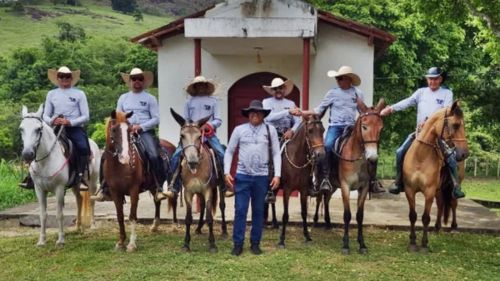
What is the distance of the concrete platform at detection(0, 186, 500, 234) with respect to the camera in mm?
10234

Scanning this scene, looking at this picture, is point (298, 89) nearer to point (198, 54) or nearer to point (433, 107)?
point (198, 54)

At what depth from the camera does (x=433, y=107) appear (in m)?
8.84

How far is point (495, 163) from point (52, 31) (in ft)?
206

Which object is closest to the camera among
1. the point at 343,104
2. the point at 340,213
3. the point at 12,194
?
the point at 343,104

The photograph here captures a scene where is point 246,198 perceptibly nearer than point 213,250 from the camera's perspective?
Yes

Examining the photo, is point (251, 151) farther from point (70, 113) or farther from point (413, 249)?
point (70, 113)

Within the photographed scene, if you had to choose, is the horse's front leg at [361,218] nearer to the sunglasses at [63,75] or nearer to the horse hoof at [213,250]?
the horse hoof at [213,250]

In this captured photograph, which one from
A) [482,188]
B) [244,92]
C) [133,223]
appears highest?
[244,92]

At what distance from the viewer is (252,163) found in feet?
25.1

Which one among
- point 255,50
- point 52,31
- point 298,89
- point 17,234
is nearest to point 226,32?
point 255,50

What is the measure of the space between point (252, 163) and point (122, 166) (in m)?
2.03

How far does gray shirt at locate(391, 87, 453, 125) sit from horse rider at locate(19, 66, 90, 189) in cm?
510

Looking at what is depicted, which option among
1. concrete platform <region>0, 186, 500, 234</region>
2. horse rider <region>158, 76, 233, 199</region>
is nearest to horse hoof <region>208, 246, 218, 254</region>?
horse rider <region>158, 76, 233, 199</region>

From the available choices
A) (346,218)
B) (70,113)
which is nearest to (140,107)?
(70,113)
